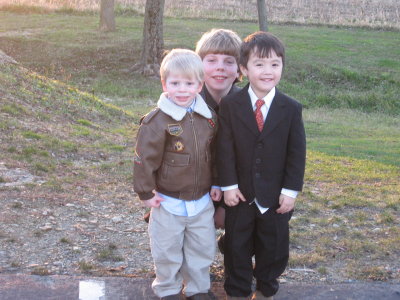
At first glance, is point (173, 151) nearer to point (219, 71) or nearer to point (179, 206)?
point (179, 206)

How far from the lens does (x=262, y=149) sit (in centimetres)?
326

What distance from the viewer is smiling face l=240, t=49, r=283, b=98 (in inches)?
126

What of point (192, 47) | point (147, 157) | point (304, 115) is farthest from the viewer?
point (192, 47)

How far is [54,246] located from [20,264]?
355 millimetres

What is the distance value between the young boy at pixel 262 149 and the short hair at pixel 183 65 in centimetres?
25

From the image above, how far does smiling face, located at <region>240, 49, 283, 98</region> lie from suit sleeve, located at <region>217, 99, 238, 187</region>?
210 millimetres

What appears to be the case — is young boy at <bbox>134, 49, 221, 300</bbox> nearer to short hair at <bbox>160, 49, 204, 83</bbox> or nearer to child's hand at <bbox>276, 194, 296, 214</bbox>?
short hair at <bbox>160, 49, 204, 83</bbox>

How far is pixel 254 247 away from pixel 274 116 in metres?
0.79

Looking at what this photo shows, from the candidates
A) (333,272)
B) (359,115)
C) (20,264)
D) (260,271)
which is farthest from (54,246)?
(359,115)

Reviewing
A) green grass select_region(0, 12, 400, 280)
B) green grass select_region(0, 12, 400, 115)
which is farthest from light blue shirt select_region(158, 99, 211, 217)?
green grass select_region(0, 12, 400, 115)

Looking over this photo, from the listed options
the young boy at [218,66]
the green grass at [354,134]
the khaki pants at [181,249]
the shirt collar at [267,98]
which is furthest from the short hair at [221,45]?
the green grass at [354,134]

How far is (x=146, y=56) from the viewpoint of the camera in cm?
1655

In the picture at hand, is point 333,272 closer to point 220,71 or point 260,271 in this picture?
point 260,271

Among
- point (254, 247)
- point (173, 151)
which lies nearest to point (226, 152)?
point (173, 151)
